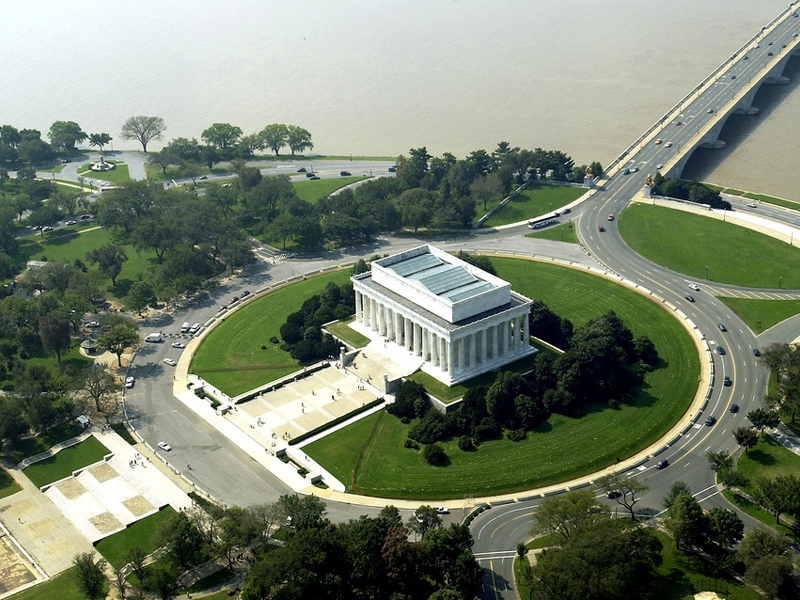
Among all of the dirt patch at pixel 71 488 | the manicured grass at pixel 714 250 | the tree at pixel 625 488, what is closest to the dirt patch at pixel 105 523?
the dirt patch at pixel 71 488

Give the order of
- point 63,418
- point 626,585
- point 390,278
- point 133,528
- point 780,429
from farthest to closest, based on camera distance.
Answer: point 390,278
point 63,418
point 780,429
point 133,528
point 626,585

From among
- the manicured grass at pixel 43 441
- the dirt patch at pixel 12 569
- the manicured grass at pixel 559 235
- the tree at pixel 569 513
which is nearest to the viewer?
the tree at pixel 569 513

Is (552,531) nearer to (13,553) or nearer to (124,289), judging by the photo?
(13,553)

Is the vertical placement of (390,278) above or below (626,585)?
above

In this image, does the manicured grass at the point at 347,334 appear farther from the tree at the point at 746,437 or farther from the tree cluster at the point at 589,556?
the tree at the point at 746,437

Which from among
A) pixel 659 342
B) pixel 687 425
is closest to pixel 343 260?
pixel 659 342
